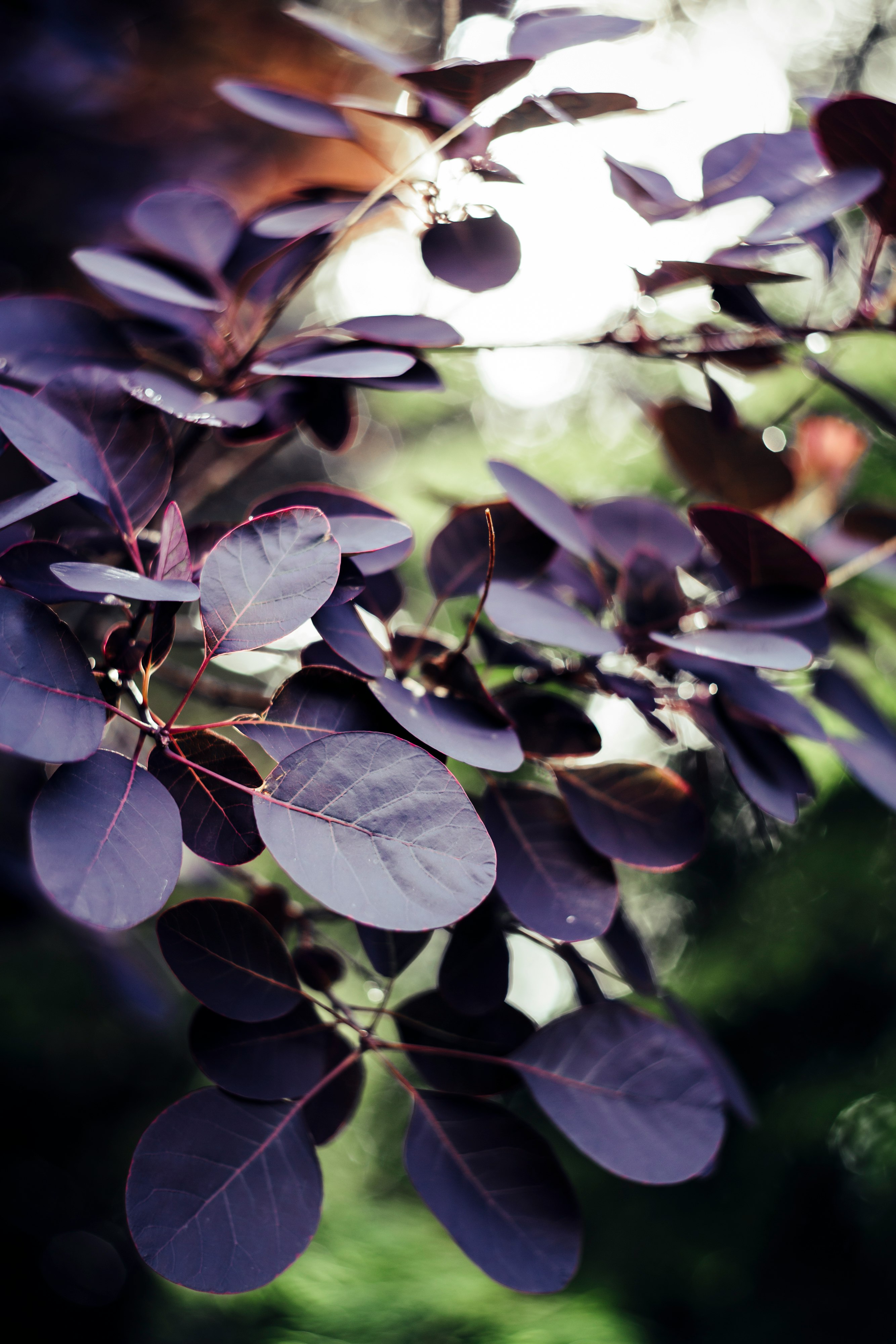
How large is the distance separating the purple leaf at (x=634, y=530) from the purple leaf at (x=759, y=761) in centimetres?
12

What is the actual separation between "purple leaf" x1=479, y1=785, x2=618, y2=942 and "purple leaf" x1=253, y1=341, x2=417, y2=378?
24 cm

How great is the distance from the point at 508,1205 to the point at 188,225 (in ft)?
2.03

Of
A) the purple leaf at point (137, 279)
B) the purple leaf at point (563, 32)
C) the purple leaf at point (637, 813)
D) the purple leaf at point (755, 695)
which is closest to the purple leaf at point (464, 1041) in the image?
the purple leaf at point (637, 813)

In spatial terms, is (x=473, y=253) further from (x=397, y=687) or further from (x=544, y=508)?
(x=397, y=687)

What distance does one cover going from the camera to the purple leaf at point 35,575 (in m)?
0.34

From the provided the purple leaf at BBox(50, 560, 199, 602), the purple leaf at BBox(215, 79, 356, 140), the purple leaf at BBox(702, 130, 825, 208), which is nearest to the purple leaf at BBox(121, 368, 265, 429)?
the purple leaf at BBox(50, 560, 199, 602)

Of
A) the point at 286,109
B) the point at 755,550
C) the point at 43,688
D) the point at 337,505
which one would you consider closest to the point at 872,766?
the point at 755,550

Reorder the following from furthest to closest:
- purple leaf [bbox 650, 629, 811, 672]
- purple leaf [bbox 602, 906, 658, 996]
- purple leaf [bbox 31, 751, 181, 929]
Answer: purple leaf [bbox 602, 906, 658, 996], purple leaf [bbox 650, 629, 811, 672], purple leaf [bbox 31, 751, 181, 929]

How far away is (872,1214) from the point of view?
0.89m

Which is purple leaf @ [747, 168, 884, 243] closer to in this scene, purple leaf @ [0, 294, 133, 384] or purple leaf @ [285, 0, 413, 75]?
purple leaf @ [285, 0, 413, 75]

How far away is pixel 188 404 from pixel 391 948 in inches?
12.7

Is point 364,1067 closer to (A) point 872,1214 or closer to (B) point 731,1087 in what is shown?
(B) point 731,1087

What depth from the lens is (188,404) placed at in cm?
43

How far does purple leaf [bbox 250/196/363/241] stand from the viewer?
51 cm
